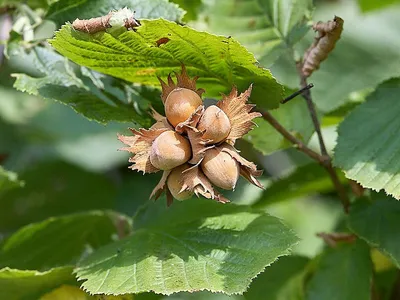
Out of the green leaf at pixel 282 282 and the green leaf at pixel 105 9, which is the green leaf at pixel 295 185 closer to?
the green leaf at pixel 282 282

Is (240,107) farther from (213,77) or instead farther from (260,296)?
(260,296)

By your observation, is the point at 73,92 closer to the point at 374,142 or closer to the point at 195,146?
the point at 195,146

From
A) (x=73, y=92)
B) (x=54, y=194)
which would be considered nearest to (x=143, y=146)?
(x=73, y=92)

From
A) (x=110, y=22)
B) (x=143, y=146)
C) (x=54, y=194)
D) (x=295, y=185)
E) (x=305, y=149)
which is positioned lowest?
(x=54, y=194)

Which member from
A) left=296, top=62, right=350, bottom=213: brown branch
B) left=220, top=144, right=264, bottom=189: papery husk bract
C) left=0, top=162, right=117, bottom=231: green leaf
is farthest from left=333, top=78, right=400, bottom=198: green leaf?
left=0, top=162, right=117, bottom=231: green leaf

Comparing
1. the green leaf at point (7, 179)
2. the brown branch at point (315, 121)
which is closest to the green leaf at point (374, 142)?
the brown branch at point (315, 121)

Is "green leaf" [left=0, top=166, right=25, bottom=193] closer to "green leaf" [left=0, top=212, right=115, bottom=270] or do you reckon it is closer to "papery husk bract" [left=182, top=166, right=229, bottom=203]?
"green leaf" [left=0, top=212, right=115, bottom=270]

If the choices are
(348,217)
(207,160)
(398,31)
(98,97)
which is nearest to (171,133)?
(207,160)
